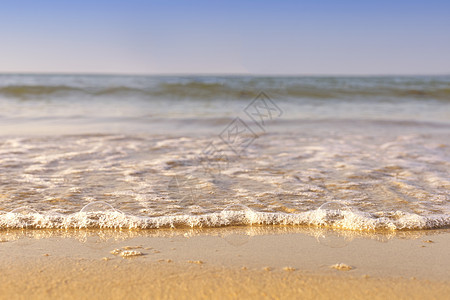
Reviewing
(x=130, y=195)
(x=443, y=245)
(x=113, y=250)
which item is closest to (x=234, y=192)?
(x=130, y=195)

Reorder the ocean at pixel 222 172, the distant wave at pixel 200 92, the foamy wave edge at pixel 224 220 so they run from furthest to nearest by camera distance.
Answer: the distant wave at pixel 200 92, the ocean at pixel 222 172, the foamy wave edge at pixel 224 220

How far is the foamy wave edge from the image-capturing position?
7.72ft

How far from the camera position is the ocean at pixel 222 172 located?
8.10 ft

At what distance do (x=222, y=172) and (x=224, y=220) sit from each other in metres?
1.19

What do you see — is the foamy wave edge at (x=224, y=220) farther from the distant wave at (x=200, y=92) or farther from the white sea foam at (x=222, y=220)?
the distant wave at (x=200, y=92)

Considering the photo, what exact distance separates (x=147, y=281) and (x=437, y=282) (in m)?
1.18

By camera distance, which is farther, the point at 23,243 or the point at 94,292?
the point at 23,243

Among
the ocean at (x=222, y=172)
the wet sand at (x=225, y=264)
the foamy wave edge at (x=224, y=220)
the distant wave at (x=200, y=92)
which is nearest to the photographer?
the wet sand at (x=225, y=264)

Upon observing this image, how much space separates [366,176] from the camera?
135 inches

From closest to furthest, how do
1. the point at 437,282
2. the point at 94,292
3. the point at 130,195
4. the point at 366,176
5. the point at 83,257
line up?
1. the point at 94,292
2. the point at 437,282
3. the point at 83,257
4. the point at 130,195
5. the point at 366,176

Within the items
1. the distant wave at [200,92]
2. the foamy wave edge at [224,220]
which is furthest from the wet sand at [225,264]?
the distant wave at [200,92]

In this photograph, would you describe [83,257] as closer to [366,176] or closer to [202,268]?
[202,268]

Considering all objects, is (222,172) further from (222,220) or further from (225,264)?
(225,264)

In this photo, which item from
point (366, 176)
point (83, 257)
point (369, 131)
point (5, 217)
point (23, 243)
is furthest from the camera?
point (369, 131)
